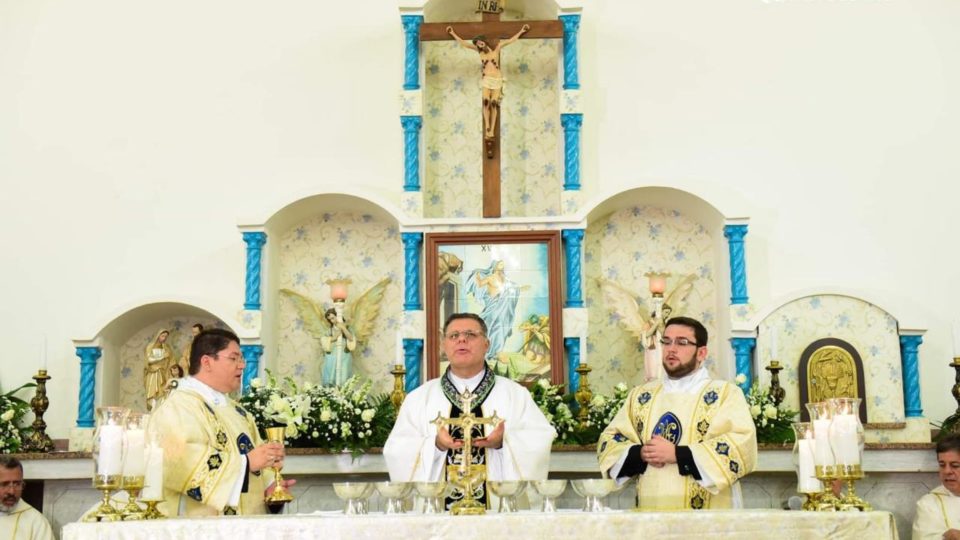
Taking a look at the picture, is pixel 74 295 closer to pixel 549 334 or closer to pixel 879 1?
pixel 549 334

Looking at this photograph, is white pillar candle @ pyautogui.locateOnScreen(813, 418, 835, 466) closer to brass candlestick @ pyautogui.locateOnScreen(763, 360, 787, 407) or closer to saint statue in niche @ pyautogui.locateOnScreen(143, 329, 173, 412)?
brass candlestick @ pyautogui.locateOnScreen(763, 360, 787, 407)

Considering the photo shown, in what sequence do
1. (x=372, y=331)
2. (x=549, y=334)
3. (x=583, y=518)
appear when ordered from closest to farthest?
1. (x=583, y=518)
2. (x=549, y=334)
3. (x=372, y=331)

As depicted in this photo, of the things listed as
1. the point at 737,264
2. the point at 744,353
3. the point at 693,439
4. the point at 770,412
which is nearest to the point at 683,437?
the point at 693,439

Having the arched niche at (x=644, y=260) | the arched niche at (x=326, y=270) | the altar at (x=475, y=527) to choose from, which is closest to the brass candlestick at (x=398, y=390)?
the arched niche at (x=326, y=270)

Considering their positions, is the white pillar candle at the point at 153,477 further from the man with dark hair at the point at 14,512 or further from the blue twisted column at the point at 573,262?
the blue twisted column at the point at 573,262

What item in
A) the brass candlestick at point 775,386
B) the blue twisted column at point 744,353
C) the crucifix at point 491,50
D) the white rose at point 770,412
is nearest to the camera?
the white rose at point 770,412

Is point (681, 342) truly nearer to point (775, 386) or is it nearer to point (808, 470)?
point (808, 470)

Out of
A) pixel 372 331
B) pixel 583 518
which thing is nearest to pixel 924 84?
pixel 372 331

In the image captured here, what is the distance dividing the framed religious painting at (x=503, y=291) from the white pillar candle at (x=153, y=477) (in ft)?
12.6

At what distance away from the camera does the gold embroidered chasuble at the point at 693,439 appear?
565 cm

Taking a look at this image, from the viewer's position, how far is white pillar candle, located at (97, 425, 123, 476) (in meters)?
4.55

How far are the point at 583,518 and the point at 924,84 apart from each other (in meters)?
6.59

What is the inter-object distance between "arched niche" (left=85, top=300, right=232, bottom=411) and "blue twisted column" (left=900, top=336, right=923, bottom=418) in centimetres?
502

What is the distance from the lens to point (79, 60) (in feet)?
31.7
